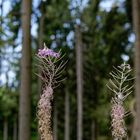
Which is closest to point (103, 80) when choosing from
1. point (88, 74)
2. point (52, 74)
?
point (88, 74)

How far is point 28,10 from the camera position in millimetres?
10797

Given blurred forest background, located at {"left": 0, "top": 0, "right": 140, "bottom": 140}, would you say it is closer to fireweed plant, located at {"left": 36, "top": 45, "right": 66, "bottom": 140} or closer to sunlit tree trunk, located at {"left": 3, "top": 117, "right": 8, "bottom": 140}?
sunlit tree trunk, located at {"left": 3, "top": 117, "right": 8, "bottom": 140}

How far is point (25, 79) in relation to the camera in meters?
9.95

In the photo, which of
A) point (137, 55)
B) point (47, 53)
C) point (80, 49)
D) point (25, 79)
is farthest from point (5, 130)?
point (47, 53)

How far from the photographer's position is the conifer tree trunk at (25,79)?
9609mm

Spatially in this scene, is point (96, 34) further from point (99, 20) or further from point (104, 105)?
point (104, 105)

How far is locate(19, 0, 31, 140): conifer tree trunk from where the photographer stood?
961cm

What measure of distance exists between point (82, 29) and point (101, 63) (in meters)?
3.05

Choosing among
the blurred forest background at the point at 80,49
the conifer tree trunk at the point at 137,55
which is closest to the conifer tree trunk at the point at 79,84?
the blurred forest background at the point at 80,49

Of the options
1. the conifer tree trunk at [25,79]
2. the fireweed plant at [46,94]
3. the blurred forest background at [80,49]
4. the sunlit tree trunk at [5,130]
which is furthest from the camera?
the sunlit tree trunk at [5,130]

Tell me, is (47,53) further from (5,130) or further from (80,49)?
(5,130)

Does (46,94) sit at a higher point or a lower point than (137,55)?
lower

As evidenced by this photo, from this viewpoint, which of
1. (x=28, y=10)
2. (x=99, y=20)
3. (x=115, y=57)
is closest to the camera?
(x=28, y=10)

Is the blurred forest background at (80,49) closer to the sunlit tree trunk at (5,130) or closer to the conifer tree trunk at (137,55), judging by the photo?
the sunlit tree trunk at (5,130)
